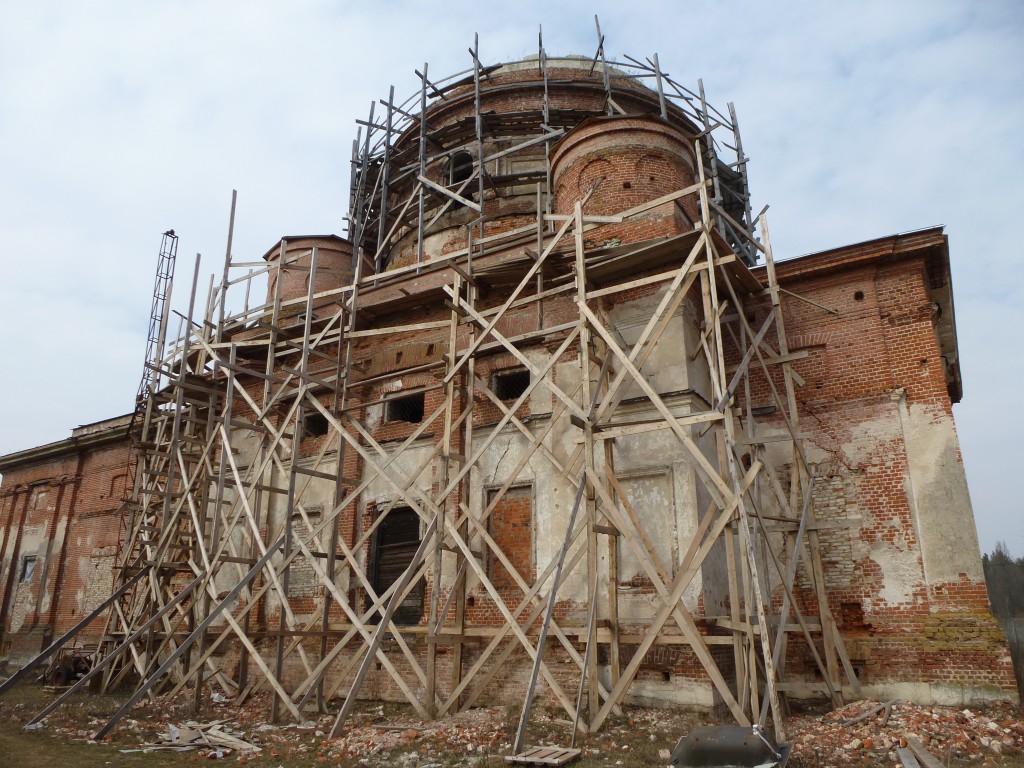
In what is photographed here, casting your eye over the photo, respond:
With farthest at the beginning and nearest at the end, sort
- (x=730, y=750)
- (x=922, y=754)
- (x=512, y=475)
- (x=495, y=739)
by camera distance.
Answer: (x=512, y=475) → (x=495, y=739) → (x=922, y=754) → (x=730, y=750)

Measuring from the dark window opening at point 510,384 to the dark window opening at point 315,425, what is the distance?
394 cm

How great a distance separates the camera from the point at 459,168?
56.9ft

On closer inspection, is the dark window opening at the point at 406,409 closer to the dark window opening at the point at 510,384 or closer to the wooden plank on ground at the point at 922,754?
the dark window opening at the point at 510,384

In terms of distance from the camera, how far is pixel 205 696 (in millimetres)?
12016

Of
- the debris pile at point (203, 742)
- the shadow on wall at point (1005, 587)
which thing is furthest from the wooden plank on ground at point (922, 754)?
the shadow on wall at point (1005, 587)

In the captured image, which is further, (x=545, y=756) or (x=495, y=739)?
(x=495, y=739)

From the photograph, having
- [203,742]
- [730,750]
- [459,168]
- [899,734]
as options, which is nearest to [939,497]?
[899,734]

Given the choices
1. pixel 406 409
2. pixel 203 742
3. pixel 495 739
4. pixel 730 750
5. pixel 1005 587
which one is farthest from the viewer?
pixel 1005 587

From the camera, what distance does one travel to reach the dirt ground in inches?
275

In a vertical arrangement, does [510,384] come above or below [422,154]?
below

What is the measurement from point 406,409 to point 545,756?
757 centimetres

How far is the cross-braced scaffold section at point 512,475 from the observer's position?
8844 millimetres

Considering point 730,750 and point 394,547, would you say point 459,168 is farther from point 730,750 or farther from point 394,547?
point 730,750

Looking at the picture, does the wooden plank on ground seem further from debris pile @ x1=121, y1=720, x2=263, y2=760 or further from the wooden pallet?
debris pile @ x1=121, y1=720, x2=263, y2=760
